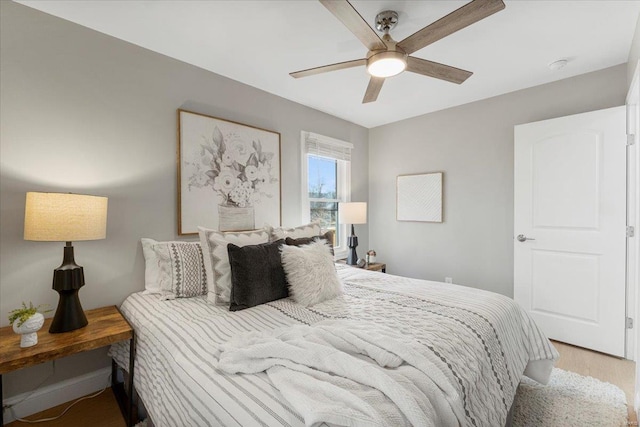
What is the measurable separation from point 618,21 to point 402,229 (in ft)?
8.80

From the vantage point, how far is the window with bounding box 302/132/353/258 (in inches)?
134

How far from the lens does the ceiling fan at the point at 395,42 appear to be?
1350 mm

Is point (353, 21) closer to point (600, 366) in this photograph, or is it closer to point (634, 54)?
point (634, 54)

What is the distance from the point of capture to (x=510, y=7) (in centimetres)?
179

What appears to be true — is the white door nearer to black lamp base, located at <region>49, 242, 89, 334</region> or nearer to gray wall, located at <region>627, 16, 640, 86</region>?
gray wall, located at <region>627, 16, 640, 86</region>

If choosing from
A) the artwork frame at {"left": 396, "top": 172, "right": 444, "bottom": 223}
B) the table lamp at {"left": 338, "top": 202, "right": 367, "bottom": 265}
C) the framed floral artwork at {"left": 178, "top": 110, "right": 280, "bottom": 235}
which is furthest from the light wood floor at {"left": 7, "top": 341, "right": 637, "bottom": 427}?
the table lamp at {"left": 338, "top": 202, "right": 367, "bottom": 265}

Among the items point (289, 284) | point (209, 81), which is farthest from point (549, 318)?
point (209, 81)

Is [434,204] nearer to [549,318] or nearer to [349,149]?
[349,149]

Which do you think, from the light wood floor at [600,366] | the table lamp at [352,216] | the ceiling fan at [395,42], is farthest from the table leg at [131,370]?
the light wood floor at [600,366]

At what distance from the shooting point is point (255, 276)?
181 cm

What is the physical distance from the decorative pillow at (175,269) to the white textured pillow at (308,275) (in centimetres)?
63

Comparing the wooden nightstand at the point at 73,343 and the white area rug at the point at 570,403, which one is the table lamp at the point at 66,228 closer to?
the wooden nightstand at the point at 73,343

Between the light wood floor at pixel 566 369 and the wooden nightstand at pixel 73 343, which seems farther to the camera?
the light wood floor at pixel 566 369

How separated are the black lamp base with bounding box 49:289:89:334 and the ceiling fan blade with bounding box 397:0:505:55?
232 centimetres
